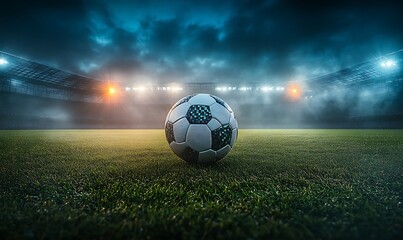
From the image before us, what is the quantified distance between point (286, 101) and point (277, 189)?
3456cm

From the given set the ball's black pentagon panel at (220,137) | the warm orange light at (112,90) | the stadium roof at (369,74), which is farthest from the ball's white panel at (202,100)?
the warm orange light at (112,90)

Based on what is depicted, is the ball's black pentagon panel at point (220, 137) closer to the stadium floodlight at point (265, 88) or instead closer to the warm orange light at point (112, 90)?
the stadium floodlight at point (265, 88)

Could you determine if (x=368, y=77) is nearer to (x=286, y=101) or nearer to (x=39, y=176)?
(x=286, y=101)

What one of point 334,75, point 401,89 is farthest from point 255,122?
point 401,89

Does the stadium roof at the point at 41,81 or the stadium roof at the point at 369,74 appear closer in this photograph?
the stadium roof at the point at 369,74

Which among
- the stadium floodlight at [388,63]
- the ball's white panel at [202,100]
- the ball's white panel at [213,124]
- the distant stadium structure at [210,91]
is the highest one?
the stadium floodlight at [388,63]

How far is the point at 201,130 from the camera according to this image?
253cm

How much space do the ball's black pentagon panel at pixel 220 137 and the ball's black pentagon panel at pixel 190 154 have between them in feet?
0.73

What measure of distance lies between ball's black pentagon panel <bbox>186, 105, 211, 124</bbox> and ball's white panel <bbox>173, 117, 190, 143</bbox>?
7 cm

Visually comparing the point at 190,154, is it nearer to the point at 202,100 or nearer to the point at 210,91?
the point at 202,100

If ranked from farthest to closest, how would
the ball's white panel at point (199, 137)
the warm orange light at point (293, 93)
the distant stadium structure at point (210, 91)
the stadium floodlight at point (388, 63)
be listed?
the warm orange light at point (293, 93) < the distant stadium structure at point (210, 91) < the stadium floodlight at point (388, 63) < the ball's white panel at point (199, 137)

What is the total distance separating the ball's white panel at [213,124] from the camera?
2582 millimetres

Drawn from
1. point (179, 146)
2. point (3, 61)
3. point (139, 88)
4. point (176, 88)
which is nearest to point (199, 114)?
point (179, 146)

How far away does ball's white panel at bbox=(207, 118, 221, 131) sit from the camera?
2.58m
